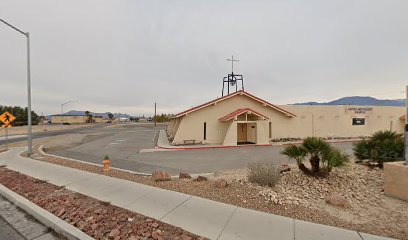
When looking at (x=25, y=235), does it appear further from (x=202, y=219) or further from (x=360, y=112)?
(x=360, y=112)

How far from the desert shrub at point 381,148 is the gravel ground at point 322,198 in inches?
31.0

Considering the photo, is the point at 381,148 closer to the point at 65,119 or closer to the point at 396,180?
the point at 396,180

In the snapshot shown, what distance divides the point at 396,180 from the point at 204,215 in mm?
5687

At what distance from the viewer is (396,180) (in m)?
5.94

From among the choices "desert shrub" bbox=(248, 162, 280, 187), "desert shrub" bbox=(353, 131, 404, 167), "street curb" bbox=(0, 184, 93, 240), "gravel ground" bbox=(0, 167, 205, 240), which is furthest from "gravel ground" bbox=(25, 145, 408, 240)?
"street curb" bbox=(0, 184, 93, 240)

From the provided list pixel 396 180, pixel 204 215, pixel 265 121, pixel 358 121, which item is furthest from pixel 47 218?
pixel 358 121

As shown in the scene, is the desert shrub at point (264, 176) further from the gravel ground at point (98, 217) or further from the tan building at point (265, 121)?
A: the tan building at point (265, 121)

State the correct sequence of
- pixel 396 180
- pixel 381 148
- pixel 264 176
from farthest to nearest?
pixel 381 148 → pixel 264 176 → pixel 396 180

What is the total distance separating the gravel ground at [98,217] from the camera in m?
3.92

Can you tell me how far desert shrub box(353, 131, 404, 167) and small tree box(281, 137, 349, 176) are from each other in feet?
7.65

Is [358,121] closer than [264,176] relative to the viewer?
No

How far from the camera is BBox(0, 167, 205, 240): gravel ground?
392cm

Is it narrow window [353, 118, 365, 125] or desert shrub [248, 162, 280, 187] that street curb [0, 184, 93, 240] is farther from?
narrow window [353, 118, 365, 125]

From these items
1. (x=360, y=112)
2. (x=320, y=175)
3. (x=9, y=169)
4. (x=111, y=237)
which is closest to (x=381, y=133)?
(x=320, y=175)
